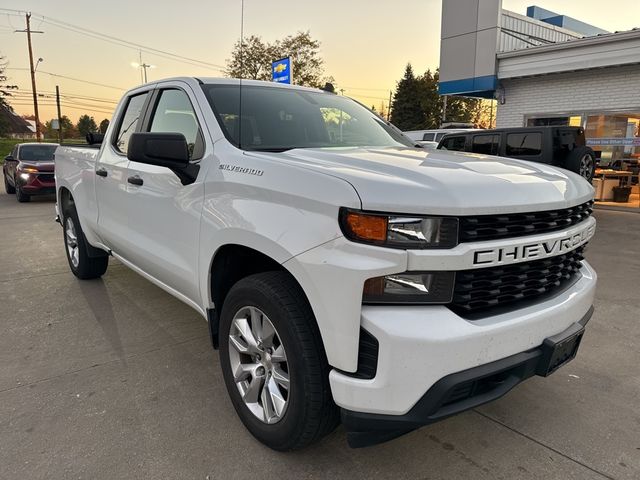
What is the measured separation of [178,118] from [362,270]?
2.02 metres

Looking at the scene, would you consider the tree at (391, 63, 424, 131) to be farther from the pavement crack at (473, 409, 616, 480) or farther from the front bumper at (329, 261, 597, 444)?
the front bumper at (329, 261, 597, 444)

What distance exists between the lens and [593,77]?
40.3ft

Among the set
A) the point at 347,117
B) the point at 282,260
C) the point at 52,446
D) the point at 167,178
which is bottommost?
the point at 52,446

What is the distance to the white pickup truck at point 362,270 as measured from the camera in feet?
5.90

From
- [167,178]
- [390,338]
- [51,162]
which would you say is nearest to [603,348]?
[390,338]

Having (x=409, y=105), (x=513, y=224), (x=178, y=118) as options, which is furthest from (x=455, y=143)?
(x=409, y=105)

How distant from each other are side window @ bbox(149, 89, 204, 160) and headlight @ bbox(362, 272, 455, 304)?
1492 millimetres

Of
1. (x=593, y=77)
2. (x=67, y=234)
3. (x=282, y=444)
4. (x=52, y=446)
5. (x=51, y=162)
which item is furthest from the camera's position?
(x=51, y=162)

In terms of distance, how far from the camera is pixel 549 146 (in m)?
8.44

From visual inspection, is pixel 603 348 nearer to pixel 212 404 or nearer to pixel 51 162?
pixel 212 404

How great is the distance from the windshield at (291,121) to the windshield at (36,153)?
1237 centimetres

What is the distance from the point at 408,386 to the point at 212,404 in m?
1.48

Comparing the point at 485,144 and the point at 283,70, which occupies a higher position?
the point at 283,70

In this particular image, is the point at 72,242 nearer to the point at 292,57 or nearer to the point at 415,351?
the point at 415,351
